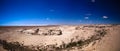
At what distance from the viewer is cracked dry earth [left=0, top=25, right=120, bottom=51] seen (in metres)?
5.28

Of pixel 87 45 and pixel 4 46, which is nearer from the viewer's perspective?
pixel 4 46

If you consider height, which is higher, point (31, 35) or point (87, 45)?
point (31, 35)

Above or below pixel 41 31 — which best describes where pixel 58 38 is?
below

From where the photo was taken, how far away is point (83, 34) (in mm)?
6535

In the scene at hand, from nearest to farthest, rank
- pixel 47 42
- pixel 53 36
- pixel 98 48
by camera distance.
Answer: pixel 98 48 → pixel 47 42 → pixel 53 36

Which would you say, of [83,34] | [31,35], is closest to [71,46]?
[83,34]

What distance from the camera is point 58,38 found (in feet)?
19.6

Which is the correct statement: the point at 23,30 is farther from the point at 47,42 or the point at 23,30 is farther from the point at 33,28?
the point at 47,42

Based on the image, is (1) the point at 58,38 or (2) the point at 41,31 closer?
(1) the point at 58,38

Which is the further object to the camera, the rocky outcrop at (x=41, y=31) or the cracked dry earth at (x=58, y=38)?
the rocky outcrop at (x=41, y=31)

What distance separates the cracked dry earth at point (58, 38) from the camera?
5278 mm

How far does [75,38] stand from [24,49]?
75.7 inches

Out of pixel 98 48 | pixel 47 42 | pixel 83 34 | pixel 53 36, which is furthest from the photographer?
pixel 83 34

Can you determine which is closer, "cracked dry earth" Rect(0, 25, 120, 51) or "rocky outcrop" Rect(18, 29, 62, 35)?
"cracked dry earth" Rect(0, 25, 120, 51)
